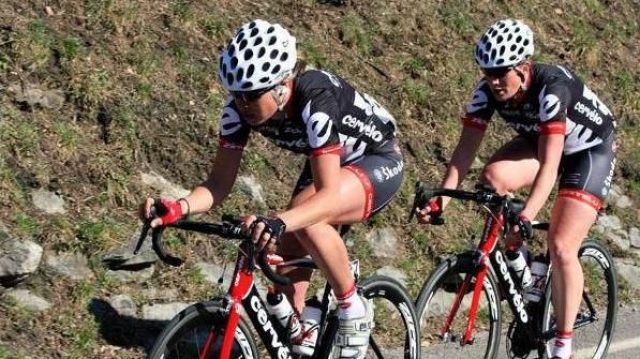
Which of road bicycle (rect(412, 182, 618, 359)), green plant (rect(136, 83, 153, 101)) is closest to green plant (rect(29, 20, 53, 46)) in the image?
green plant (rect(136, 83, 153, 101))

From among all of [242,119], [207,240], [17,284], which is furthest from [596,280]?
[17,284]

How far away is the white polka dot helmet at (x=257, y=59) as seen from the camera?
5059 millimetres

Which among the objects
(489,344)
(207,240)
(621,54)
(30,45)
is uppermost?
(621,54)

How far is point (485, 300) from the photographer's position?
22.8ft

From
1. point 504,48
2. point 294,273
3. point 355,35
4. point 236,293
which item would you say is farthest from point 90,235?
point 355,35

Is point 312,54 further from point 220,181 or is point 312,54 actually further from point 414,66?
point 220,181

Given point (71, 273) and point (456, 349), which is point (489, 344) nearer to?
point (456, 349)

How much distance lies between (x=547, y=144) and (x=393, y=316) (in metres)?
1.41

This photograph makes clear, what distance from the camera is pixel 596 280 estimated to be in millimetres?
8180

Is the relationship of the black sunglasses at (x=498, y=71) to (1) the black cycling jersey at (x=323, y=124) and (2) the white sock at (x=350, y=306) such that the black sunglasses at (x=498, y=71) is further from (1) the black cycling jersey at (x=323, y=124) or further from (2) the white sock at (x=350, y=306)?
(2) the white sock at (x=350, y=306)

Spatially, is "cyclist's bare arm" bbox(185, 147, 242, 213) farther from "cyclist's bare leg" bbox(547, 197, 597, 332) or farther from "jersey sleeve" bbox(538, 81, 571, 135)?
"cyclist's bare leg" bbox(547, 197, 597, 332)

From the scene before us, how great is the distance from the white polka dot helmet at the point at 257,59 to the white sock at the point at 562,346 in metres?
2.89

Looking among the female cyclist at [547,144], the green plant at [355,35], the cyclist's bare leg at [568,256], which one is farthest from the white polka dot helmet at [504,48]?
the green plant at [355,35]

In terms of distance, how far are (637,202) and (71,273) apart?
6.59m
